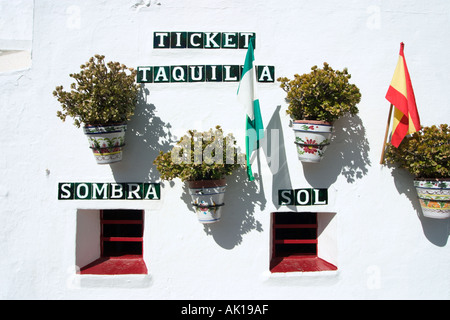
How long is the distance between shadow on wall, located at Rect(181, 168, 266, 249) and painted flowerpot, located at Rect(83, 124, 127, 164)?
890 millimetres

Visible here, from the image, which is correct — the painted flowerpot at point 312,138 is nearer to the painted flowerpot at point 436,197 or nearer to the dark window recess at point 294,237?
the dark window recess at point 294,237

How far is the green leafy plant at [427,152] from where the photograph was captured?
3.81 metres

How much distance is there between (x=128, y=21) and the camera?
4.22m

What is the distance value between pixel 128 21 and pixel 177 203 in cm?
221

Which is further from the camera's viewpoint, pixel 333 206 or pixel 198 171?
pixel 333 206

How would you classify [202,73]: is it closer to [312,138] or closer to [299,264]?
[312,138]

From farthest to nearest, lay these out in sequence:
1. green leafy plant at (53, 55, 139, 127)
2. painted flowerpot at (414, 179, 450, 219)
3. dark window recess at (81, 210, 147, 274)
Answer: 1. dark window recess at (81, 210, 147, 274)
2. painted flowerpot at (414, 179, 450, 219)
3. green leafy plant at (53, 55, 139, 127)

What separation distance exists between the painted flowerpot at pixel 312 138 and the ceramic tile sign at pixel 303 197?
461 millimetres

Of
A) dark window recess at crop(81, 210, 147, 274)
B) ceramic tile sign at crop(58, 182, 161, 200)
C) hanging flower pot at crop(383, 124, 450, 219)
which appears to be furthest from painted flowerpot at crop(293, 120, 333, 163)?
dark window recess at crop(81, 210, 147, 274)

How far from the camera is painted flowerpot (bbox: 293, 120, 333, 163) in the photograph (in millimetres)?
3852

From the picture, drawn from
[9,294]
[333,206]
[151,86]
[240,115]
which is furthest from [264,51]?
[9,294]

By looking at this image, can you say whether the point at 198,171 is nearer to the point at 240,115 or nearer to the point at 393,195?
the point at 240,115

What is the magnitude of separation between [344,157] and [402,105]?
864 millimetres

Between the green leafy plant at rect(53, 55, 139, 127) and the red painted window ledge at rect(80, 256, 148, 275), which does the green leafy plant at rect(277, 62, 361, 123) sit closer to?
the green leafy plant at rect(53, 55, 139, 127)
